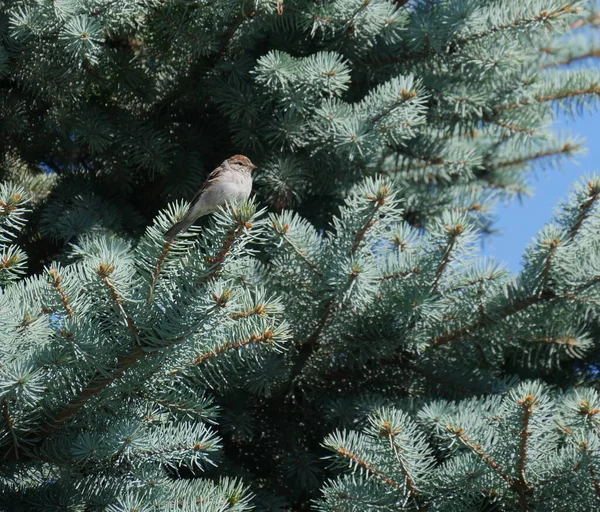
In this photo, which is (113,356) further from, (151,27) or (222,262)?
(151,27)

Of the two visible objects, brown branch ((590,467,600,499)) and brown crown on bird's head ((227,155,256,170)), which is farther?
brown crown on bird's head ((227,155,256,170))

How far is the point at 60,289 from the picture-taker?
83.0 inches

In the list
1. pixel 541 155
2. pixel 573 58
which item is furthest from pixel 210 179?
pixel 573 58

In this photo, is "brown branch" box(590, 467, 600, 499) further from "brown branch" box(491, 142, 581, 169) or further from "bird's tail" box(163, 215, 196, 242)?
"brown branch" box(491, 142, 581, 169)

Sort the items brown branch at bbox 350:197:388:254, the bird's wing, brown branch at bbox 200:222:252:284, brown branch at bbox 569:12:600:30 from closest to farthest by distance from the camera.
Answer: brown branch at bbox 200:222:252:284
brown branch at bbox 350:197:388:254
the bird's wing
brown branch at bbox 569:12:600:30

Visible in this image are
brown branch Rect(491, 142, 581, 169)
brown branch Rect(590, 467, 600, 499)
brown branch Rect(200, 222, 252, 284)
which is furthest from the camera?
brown branch Rect(491, 142, 581, 169)

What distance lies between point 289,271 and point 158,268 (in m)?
0.78

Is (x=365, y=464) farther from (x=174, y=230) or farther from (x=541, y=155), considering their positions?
(x=541, y=155)

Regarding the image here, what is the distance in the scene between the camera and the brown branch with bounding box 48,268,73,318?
207 centimetres

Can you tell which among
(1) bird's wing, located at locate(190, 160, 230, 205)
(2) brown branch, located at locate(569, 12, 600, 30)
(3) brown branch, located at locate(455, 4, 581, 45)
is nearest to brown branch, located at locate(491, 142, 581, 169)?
(2) brown branch, located at locate(569, 12, 600, 30)

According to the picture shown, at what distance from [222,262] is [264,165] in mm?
1311

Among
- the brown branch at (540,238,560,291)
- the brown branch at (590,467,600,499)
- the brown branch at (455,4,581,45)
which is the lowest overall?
the brown branch at (590,467,600,499)

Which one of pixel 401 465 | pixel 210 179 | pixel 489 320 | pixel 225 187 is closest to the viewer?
pixel 401 465

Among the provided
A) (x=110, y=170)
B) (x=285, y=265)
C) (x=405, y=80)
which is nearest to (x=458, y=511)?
(x=285, y=265)
